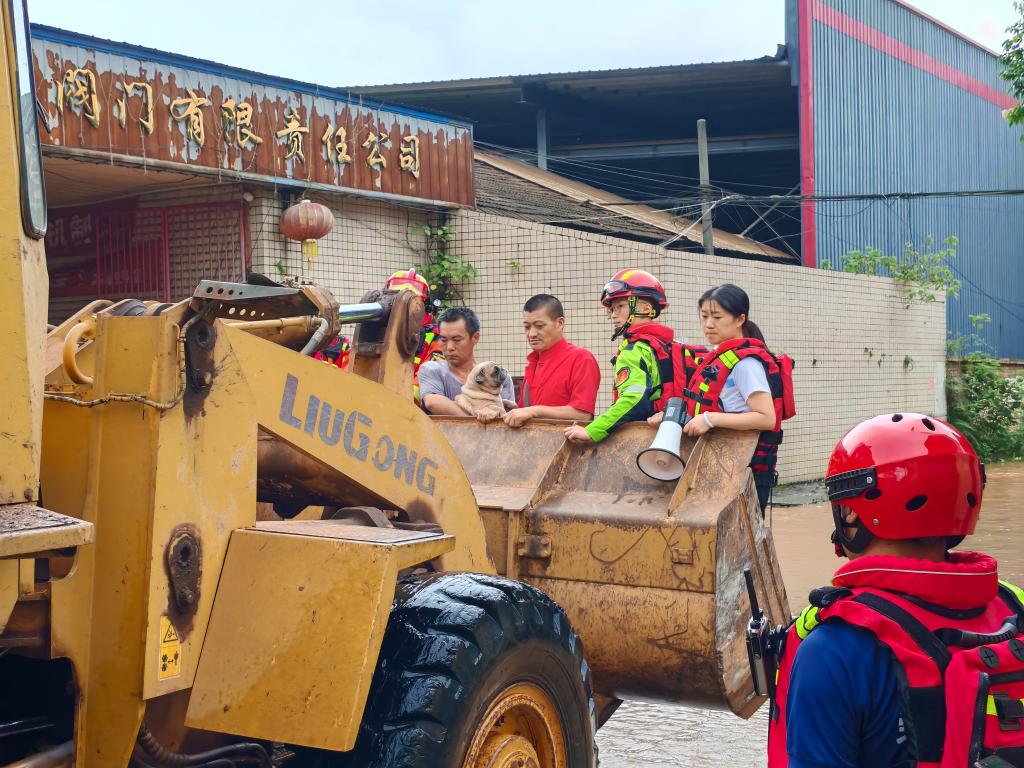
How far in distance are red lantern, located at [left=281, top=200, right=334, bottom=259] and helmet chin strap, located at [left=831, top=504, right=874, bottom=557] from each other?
990cm

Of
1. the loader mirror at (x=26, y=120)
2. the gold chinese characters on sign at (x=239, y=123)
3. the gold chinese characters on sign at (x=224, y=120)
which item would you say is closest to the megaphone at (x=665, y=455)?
the loader mirror at (x=26, y=120)

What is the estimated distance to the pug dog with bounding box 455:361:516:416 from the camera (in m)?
5.90

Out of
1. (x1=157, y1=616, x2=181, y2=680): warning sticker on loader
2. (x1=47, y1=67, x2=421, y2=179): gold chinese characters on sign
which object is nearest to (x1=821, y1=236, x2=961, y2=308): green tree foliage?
(x1=47, y1=67, x2=421, y2=179): gold chinese characters on sign

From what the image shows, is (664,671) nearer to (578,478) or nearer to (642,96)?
(578,478)

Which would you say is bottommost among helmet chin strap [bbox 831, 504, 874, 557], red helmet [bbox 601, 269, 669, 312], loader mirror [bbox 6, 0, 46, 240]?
helmet chin strap [bbox 831, 504, 874, 557]

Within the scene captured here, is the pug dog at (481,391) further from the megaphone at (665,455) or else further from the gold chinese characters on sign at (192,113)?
the gold chinese characters on sign at (192,113)

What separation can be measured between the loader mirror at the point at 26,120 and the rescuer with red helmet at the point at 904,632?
1601 millimetres

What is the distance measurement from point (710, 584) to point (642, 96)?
1908cm

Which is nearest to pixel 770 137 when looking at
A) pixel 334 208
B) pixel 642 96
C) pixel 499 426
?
pixel 642 96

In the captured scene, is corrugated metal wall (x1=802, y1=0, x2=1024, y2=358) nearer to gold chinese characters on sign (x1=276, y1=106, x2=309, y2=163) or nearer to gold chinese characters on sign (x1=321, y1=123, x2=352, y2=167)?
gold chinese characters on sign (x1=321, y1=123, x2=352, y2=167)

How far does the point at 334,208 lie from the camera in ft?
42.0

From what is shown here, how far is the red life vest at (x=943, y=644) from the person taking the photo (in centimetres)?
190

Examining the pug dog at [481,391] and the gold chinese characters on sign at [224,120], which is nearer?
the pug dog at [481,391]

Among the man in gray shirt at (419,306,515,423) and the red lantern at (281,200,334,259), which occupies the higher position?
the red lantern at (281,200,334,259)
